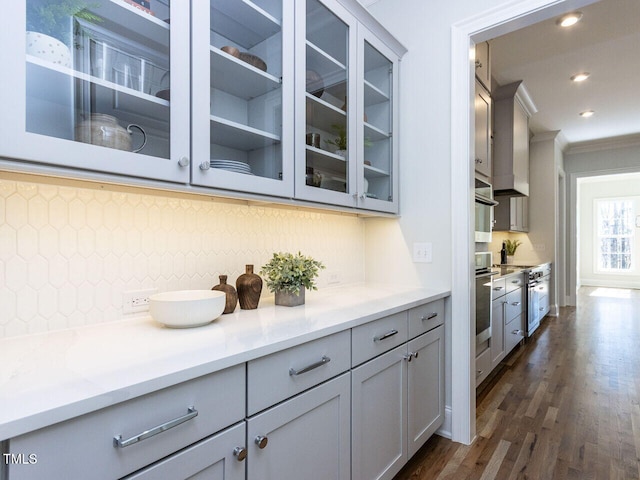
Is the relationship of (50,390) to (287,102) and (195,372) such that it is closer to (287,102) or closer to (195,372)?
(195,372)

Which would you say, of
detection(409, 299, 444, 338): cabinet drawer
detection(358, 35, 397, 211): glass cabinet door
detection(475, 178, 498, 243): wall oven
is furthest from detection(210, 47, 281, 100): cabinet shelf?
detection(475, 178, 498, 243): wall oven

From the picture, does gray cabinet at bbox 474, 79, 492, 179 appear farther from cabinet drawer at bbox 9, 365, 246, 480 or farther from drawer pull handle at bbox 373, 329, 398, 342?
cabinet drawer at bbox 9, 365, 246, 480

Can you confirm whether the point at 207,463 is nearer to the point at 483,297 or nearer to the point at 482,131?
the point at 483,297

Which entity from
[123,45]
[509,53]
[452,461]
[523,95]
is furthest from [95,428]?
[523,95]

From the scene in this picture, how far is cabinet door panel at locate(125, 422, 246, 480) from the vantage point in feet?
2.61

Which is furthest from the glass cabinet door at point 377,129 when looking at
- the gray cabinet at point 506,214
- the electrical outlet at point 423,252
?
the gray cabinet at point 506,214

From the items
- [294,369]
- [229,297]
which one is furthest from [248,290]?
[294,369]

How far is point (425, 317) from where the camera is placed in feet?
6.02

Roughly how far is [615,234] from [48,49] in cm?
1119

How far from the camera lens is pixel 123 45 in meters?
1.08

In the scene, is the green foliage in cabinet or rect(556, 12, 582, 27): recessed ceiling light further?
rect(556, 12, 582, 27): recessed ceiling light

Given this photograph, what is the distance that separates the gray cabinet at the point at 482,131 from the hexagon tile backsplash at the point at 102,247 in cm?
178

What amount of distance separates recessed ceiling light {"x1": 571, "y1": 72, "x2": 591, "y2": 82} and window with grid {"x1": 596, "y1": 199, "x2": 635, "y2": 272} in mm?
6585

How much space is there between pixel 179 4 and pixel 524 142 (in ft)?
14.4
